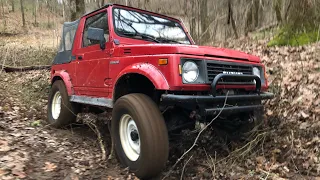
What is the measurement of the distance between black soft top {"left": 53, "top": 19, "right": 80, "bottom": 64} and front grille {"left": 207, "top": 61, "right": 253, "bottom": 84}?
308cm

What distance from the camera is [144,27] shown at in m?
4.78

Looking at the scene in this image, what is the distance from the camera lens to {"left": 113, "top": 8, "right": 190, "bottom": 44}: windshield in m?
4.59

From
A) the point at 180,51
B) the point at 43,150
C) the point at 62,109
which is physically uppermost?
the point at 180,51

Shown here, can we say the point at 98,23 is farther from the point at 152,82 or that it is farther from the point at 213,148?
the point at 213,148

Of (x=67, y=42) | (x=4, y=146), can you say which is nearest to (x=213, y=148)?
(x=4, y=146)

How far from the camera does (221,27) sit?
14273mm

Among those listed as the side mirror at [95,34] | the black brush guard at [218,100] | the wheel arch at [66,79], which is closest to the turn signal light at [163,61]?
the black brush guard at [218,100]

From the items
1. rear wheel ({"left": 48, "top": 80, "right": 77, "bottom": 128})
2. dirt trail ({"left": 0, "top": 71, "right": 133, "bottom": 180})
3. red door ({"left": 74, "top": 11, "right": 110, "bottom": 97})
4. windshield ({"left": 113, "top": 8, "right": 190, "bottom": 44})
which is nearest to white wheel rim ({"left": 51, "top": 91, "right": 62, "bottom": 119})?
rear wheel ({"left": 48, "top": 80, "right": 77, "bottom": 128})

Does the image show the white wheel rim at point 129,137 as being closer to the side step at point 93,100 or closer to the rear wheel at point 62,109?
the side step at point 93,100

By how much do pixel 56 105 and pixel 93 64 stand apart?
1873 millimetres

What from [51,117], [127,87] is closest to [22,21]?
[51,117]

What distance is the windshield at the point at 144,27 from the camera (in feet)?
15.1

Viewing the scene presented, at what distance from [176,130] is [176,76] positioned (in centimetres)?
97

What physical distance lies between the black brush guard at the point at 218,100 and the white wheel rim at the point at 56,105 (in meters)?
3.21
